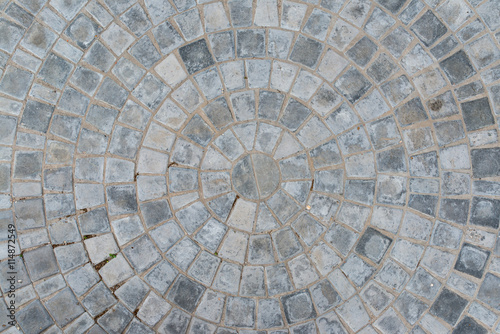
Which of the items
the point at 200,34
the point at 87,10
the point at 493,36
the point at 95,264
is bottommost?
the point at 95,264

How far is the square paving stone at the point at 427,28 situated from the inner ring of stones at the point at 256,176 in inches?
76.9

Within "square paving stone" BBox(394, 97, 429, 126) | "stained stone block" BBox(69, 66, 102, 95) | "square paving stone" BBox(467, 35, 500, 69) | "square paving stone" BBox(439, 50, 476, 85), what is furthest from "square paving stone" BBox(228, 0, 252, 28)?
"square paving stone" BBox(467, 35, 500, 69)

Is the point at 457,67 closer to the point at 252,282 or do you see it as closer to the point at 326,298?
the point at 326,298

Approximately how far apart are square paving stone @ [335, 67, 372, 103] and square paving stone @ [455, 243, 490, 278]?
6.10 ft

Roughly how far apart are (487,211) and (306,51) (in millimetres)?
2431

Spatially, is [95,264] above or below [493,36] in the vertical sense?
below

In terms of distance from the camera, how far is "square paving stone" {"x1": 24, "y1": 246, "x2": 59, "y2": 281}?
419 centimetres

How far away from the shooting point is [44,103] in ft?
13.7

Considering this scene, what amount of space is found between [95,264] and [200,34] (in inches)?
101

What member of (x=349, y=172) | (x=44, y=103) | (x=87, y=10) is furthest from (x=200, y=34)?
(x=349, y=172)

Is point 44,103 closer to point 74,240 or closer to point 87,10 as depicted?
point 87,10

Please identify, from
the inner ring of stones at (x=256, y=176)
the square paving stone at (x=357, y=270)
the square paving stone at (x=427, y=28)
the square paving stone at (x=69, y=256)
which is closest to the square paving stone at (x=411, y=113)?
the square paving stone at (x=427, y=28)

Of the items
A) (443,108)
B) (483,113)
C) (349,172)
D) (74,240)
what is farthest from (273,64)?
(74,240)

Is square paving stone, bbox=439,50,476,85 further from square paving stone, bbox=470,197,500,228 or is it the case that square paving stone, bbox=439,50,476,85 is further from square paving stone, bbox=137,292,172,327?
square paving stone, bbox=137,292,172,327
